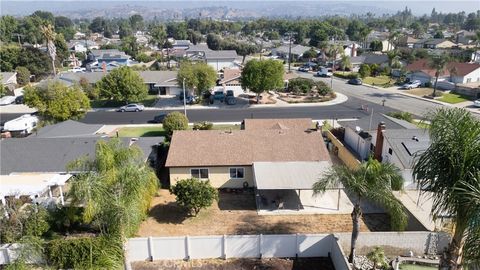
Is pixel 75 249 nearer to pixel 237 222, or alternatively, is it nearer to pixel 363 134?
pixel 237 222

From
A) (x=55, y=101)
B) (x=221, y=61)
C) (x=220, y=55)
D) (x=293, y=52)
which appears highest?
(x=220, y=55)

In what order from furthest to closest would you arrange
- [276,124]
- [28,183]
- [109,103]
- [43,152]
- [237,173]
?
[109,103], [276,124], [43,152], [237,173], [28,183]

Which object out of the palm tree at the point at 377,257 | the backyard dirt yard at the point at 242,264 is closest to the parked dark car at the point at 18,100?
the backyard dirt yard at the point at 242,264

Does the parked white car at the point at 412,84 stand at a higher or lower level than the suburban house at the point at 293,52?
lower

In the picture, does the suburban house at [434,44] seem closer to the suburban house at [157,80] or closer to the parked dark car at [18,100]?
the suburban house at [157,80]

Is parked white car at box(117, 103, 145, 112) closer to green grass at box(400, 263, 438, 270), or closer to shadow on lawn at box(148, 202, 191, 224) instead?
shadow on lawn at box(148, 202, 191, 224)

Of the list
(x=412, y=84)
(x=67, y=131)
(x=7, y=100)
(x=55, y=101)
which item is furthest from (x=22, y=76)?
(x=412, y=84)
